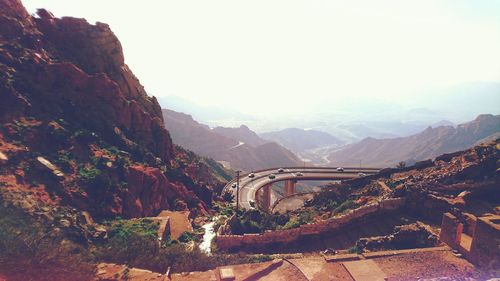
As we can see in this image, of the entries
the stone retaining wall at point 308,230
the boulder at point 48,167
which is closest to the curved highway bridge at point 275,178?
the stone retaining wall at point 308,230

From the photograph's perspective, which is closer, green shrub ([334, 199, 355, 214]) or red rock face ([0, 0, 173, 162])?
green shrub ([334, 199, 355, 214])

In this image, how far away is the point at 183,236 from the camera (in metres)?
32.7

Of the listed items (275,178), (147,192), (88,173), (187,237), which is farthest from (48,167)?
(275,178)

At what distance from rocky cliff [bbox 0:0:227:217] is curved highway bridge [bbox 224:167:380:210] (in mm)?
20580

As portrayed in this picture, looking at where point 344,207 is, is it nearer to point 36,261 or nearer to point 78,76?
point 36,261

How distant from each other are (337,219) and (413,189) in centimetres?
660

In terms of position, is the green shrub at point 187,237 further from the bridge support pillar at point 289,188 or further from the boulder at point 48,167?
the bridge support pillar at point 289,188

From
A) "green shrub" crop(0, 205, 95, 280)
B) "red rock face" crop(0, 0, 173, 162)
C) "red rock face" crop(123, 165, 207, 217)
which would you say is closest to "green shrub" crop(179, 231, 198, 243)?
"red rock face" crop(123, 165, 207, 217)

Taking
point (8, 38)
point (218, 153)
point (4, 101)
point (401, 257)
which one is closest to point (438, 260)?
point (401, 257)

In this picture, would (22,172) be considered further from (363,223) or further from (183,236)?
(363,223)

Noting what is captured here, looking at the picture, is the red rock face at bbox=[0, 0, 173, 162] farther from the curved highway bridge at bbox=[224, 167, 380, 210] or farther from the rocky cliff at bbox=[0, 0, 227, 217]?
the curved highway bridge at bbox=[224, 167, 380, 210]

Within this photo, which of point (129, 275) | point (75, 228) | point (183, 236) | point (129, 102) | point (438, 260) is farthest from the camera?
point (129, 102)

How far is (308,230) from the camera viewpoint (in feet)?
93.8

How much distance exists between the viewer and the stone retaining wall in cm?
2794
